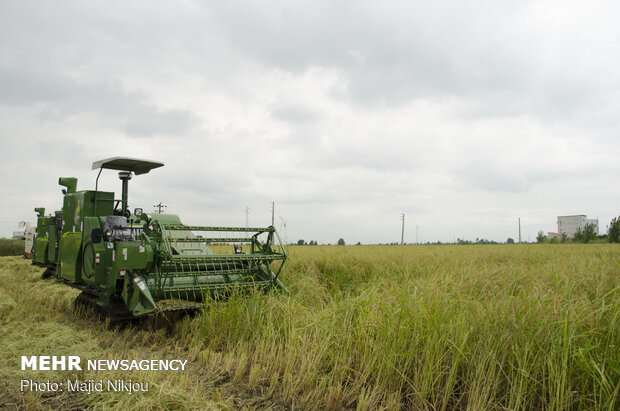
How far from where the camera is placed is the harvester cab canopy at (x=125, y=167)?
6.83m

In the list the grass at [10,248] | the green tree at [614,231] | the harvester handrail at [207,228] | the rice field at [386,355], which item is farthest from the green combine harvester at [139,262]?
the green tree at [614,231]

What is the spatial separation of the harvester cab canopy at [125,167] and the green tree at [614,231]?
39.9 metres

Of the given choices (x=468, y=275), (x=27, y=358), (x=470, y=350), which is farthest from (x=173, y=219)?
(x=470, y=350)

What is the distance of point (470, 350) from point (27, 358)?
418cm

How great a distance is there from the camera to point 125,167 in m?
7.29

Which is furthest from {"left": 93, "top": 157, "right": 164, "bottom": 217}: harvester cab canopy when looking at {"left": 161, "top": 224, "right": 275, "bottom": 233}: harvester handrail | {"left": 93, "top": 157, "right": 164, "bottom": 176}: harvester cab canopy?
{"left": 161, "top": 224, "right": 275, "bottom": 233}: harvester handrail

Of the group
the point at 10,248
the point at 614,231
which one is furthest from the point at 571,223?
the point at 10,248

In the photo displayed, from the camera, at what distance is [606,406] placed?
245 cm

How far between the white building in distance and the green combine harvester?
65.5 m

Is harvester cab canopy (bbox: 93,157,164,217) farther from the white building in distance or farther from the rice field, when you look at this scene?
the white building in distance

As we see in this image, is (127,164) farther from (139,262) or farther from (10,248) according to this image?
(10,248)

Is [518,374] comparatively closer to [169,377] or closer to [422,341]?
[422,341]

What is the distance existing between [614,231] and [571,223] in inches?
1173

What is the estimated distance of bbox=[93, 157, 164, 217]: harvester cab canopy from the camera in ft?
22.4
